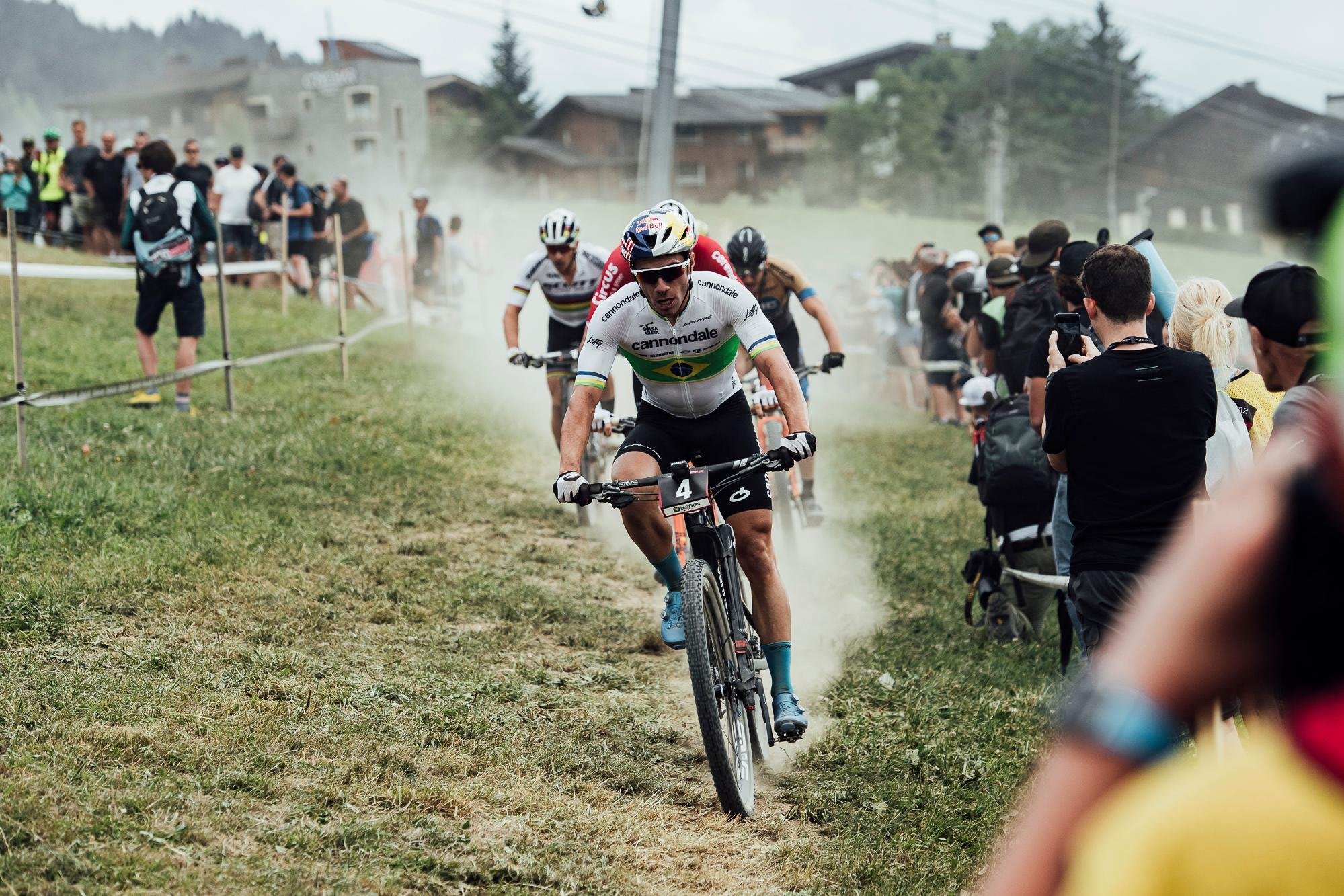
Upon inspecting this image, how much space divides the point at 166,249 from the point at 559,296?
3.90 metres

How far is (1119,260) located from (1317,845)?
4001 mm

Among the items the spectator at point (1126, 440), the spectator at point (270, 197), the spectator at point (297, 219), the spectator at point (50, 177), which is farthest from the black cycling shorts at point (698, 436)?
the spectator at point (50, 177)

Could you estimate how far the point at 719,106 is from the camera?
307ft

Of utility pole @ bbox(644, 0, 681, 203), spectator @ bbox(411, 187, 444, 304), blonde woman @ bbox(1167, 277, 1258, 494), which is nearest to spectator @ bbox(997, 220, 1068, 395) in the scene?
blonde woman @ bbox(1167, 277, 1258, 494)

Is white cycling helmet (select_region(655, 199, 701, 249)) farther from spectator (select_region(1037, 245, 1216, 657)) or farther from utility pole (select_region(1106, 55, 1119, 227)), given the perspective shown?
utility pole (select_region(1106, 55, 1119, 227))

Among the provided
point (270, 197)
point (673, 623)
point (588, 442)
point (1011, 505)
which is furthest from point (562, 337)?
point (270, 197)

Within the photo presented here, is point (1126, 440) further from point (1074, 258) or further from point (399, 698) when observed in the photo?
point (399, 698)

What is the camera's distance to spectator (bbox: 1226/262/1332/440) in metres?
3.29

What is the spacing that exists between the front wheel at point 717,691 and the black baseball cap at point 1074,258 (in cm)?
247

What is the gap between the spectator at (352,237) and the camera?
23781mm

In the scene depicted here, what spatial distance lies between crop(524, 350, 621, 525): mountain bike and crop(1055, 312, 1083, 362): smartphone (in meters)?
4.56

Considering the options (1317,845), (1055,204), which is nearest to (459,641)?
(1317,845)

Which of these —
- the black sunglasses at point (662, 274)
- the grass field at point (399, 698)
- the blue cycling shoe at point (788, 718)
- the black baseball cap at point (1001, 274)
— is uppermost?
the black sunglasses at point (662, 274)

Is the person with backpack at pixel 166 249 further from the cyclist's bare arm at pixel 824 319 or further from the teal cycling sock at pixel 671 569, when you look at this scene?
the teal cycling sock at pixel 671 569
